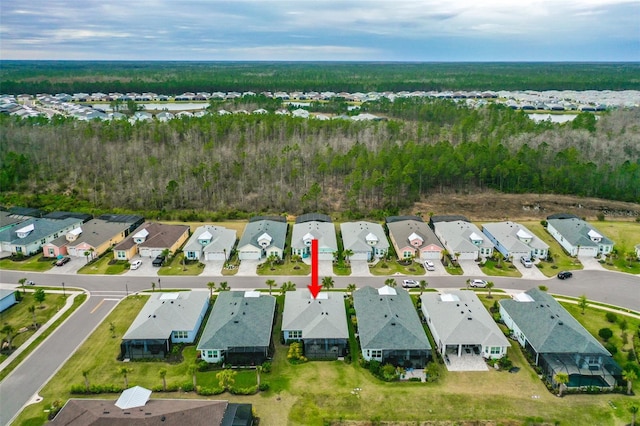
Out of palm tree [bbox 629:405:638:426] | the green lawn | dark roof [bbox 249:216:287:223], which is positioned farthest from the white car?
the green lawn

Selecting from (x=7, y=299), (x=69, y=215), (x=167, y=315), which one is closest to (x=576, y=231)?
(x=167, y=315)

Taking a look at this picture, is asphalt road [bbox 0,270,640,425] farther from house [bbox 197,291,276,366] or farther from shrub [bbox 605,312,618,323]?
house [bbox 197,291,276,366]

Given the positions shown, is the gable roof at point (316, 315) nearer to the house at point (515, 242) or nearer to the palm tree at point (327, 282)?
the palm tree at point (327, 282)

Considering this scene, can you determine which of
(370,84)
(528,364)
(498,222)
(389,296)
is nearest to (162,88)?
(370,84)

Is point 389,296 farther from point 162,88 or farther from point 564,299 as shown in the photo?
point 162,88

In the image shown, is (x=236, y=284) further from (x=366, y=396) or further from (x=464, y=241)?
(x=464, y=241)

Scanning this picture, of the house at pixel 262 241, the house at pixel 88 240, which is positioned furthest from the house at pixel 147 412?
the house at pixel 88 240
